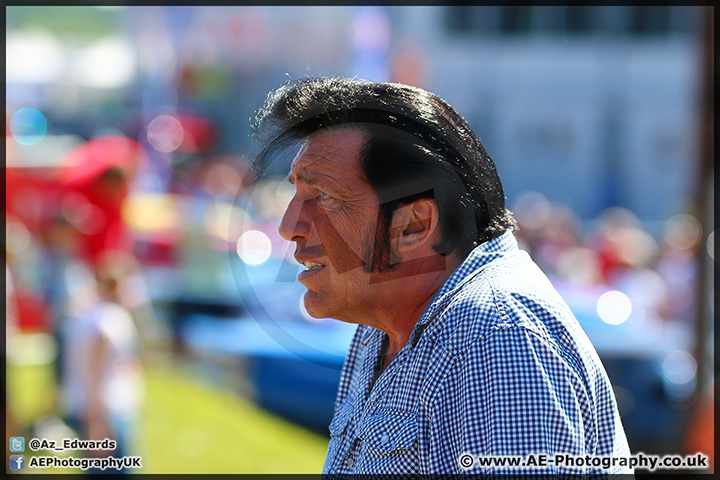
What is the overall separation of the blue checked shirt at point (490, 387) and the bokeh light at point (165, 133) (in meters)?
16.7

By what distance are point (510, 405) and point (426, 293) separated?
40 cm

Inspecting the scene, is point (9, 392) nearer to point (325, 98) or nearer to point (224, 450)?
point (224, 450)

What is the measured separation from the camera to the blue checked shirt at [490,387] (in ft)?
3.68

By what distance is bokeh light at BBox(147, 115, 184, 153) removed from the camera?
17797mm

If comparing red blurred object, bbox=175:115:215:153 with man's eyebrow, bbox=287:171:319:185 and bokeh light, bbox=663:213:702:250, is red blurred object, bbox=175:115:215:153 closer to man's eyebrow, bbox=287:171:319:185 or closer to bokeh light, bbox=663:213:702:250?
bokeh light, bbox=663:213:702:250

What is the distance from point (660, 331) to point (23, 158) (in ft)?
22.2

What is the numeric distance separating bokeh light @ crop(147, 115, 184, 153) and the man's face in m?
16.4

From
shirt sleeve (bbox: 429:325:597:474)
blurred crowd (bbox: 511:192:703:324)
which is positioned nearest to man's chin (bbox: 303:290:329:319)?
shirt sleeve (bbox: 429:325:597:474)

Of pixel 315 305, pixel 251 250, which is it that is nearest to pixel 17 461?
pixel 251 250

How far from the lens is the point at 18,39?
17.2 meters
